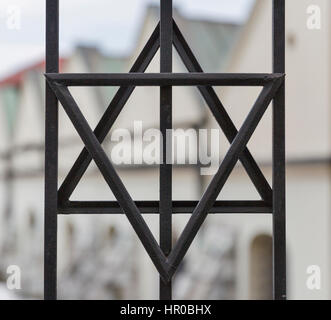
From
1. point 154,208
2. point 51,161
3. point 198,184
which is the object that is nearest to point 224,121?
point 154,208

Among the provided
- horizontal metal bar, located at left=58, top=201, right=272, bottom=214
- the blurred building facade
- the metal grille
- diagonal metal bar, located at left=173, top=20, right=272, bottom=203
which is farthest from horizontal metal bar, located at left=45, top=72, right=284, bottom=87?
the blurred building facade

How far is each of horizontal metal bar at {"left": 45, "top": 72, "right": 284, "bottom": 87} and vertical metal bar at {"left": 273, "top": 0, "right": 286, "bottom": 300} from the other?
0.09m

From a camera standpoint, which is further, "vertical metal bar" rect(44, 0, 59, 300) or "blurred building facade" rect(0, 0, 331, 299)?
"blurred building facade" rect(0, 0, 331, 299)

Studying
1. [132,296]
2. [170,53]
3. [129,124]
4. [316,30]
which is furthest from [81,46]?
[170,53]

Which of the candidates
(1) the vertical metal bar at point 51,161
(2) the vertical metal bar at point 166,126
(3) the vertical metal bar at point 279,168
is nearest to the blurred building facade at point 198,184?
(3) the vertical metal bar at point 279,168

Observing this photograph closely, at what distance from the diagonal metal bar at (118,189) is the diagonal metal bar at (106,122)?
9cm

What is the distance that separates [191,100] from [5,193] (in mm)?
10161

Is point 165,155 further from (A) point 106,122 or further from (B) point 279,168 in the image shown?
(B) point 279,168

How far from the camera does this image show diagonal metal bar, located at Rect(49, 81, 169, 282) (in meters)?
2.18

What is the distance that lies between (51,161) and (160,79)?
476 millimetres

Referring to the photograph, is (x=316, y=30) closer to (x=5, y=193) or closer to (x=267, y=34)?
(x=267, y=34)

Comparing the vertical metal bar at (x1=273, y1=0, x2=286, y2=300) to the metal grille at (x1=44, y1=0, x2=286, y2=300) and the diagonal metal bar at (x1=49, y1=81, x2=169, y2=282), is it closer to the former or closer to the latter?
the metal grille at (x1=44, y1=0, x2=286, y2=300)

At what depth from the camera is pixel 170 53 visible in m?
2.25
